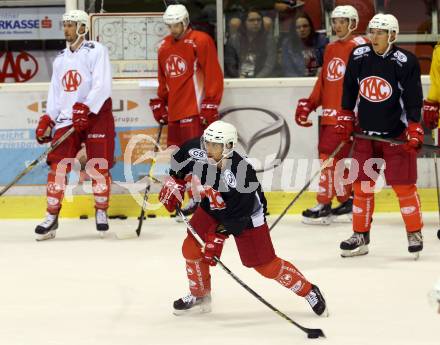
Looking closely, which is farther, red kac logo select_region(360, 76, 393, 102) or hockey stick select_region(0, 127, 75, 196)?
hockey stick select_region(0, 127, 75, 196)

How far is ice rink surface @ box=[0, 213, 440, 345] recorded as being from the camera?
476 cm

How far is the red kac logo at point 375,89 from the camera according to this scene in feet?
20.6

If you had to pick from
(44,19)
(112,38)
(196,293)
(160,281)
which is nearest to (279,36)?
(112,38)

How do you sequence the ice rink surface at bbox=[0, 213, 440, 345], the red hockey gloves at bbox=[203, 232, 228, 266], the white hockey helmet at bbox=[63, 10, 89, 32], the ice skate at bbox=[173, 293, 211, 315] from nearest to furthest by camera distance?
the ice rink surface at bbox=[0, 213, 440, 345]
the red hockey gloves at bbox=[203, 232, 228, 266]
the ice skate at bbox=[173, 293, 211, 315]
the white hockey helmet at bbox=[63, 10, 89, 32]

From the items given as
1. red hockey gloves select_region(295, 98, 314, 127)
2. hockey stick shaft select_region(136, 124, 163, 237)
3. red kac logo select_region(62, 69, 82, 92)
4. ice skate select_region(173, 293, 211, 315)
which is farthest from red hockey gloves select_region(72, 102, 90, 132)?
ice skate select_region(173, 293, 211, 315)

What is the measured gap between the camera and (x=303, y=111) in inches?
293

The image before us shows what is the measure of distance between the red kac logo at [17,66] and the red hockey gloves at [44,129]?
1.67 meters

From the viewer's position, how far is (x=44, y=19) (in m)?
9.01

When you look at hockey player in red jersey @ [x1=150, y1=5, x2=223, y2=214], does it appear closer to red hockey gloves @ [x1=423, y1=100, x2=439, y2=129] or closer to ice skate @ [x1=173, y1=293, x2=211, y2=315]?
red hockey gloves @ [x1=423, y1=100, x2=439, y2=129]

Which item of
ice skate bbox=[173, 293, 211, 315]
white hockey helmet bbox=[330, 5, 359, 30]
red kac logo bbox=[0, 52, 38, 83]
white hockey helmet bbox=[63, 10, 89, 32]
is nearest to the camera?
ice skate bbox=[173, 293, 211, 315]

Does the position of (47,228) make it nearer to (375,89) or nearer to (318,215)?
(318,215)

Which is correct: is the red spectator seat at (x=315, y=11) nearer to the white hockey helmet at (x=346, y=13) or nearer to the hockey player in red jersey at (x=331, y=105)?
the hockey player in red jersey at (x=331, y=105)

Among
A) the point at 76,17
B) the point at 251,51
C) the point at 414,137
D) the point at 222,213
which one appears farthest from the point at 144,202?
the point at 222,213

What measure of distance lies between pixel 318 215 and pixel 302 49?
128cm
